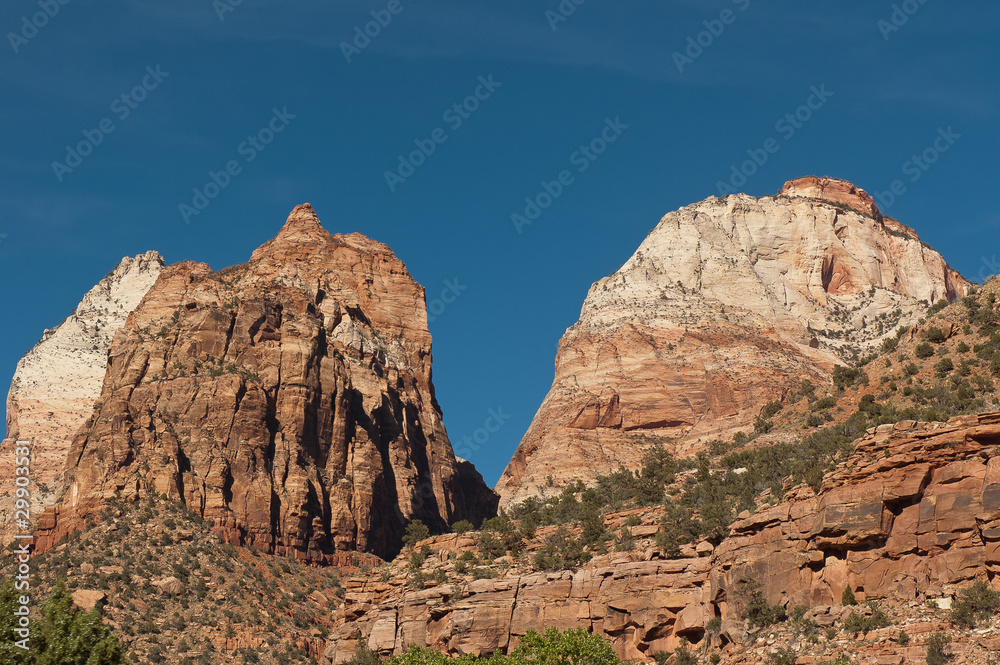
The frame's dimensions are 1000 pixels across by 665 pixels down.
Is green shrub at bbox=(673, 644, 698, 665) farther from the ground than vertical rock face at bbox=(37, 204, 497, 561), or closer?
closer

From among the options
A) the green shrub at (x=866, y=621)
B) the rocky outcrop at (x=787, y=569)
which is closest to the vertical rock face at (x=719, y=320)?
the rocky outcrop at (x=787, y=569)

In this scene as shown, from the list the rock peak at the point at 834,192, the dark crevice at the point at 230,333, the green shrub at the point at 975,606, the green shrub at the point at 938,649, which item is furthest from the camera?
the rock peak at the point at 834,192

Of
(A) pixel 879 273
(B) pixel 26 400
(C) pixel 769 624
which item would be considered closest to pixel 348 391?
(B) pixel 26 400

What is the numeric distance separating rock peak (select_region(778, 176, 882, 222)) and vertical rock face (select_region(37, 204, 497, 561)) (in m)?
82.1

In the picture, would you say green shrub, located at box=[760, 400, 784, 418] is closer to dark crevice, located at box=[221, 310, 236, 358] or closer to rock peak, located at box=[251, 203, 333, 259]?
dark crevice, located at box=[221, 310, 236, 358]

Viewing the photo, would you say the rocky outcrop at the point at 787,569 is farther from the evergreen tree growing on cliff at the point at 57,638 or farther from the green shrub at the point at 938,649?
the evergreen tree growing on cliff at the point at 57,638

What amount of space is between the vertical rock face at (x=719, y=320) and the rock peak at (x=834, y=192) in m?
0.44

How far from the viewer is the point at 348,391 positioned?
383ft

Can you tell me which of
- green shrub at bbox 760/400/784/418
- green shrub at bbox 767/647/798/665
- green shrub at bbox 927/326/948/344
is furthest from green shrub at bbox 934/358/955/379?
green shrub at bbox 760/400/784/418

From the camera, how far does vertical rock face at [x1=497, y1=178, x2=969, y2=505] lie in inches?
5527

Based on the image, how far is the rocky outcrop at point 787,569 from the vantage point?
49.4m

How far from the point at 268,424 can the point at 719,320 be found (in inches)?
2565

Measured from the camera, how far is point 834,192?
19625 cm

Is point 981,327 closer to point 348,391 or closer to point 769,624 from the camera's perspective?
point 769,624
